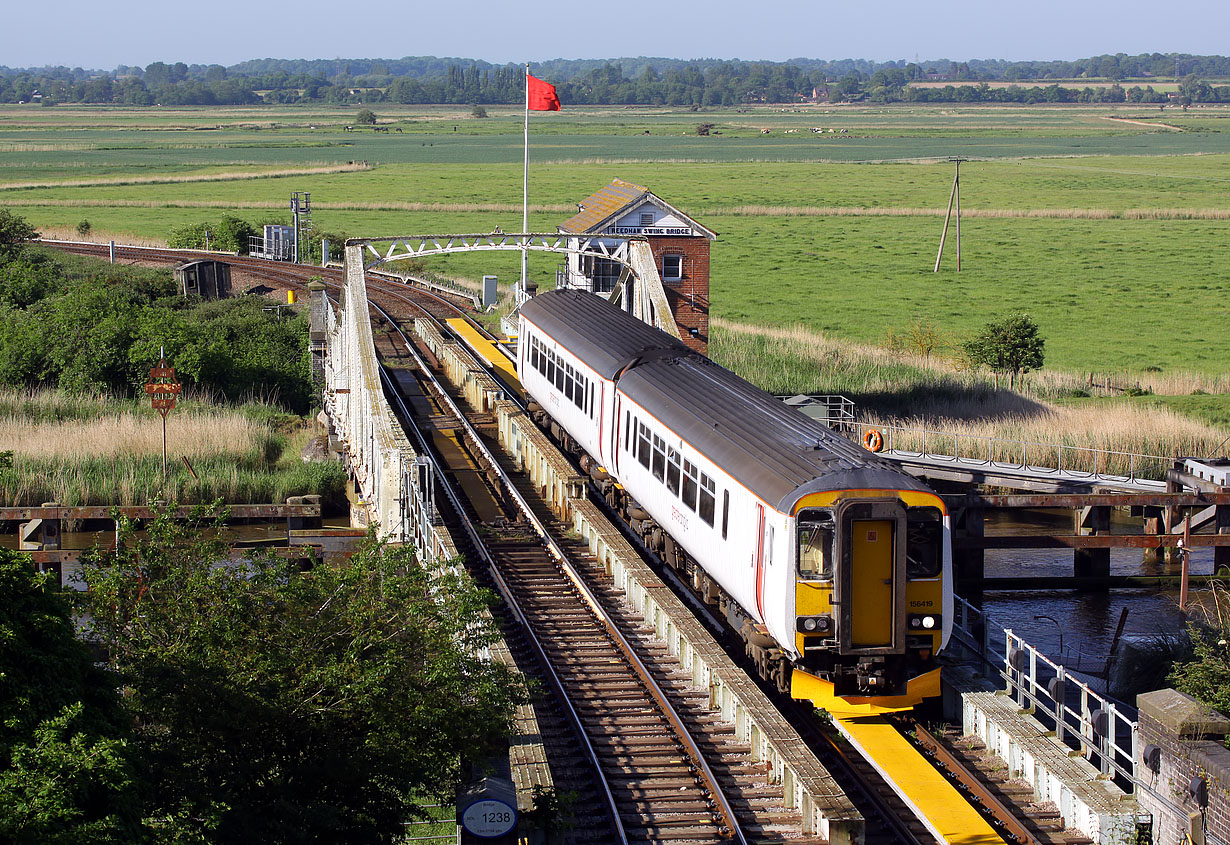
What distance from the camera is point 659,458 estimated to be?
835 inches

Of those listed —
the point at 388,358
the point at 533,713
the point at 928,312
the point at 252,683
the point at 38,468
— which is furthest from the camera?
A: the point at 928,312

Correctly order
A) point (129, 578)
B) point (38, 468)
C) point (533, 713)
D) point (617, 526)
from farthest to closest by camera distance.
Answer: point (38, 468)
point (617, 526)
point (533, 713)
point (129, 578)

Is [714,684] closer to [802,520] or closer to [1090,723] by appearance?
[802,520]

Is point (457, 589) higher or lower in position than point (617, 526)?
higher

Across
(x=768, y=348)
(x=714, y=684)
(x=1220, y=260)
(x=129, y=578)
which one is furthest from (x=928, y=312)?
(x=129, y=578)

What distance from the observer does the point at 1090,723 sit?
1573 cm

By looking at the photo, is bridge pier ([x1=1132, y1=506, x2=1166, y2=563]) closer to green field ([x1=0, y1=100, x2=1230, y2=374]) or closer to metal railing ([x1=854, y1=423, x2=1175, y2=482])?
metal railing ([x1=854, y1=423, x2=1175, y2=482])

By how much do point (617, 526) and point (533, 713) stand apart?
31.9 ft

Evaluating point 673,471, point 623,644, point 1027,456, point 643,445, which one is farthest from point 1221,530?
point 623,644

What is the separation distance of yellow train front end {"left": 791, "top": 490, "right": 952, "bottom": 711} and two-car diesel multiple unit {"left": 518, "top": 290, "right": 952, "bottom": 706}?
0.01 meters

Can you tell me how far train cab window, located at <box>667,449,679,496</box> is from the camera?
20.2 meters

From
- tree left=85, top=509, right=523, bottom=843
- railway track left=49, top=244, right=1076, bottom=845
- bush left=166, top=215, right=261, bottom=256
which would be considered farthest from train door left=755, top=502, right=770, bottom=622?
bush left=166, top=215, right=261, bottom=256

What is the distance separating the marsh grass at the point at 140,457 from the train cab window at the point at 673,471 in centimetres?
1331

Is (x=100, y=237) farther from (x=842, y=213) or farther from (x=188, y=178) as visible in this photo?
(x=842, y=213)
